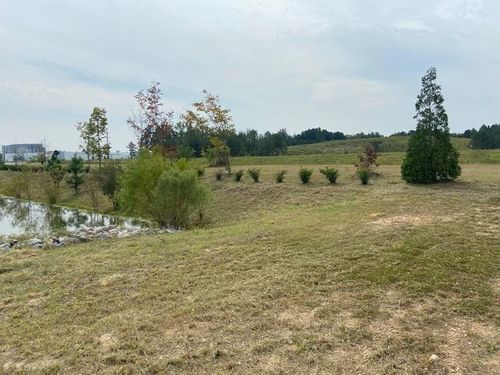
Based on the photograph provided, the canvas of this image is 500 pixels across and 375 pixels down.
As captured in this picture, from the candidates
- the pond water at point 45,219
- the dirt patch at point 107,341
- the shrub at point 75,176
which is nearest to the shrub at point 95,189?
the shrub at point 75,176

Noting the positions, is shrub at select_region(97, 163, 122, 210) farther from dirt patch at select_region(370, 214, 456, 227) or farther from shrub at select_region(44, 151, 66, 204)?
dirt patch at select_region(370, 214, 456, 227)

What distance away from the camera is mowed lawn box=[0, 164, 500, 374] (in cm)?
378

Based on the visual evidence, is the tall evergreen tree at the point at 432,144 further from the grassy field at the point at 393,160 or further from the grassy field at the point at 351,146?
the grassy field at the point at 351,146

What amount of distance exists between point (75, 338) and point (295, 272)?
275 centimetres

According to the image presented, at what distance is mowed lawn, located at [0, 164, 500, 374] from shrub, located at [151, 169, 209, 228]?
4.44 meters

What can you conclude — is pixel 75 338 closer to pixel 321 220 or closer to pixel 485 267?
pixel 485 267

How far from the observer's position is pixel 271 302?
492 centimetres

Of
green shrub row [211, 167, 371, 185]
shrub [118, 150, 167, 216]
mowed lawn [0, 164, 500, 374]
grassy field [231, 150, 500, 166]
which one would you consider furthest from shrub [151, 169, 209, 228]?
grassy field [231, 150, 500, 166]

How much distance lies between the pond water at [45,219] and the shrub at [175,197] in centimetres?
139

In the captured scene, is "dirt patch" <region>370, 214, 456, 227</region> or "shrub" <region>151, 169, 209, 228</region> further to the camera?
"shrub" <region>151, 169, 209, 228</region>

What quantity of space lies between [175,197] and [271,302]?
8.78 meters

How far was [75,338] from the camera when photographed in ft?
14.6

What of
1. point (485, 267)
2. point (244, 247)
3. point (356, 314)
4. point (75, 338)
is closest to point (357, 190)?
point (244, 247)

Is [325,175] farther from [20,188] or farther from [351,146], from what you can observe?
[351,146]
